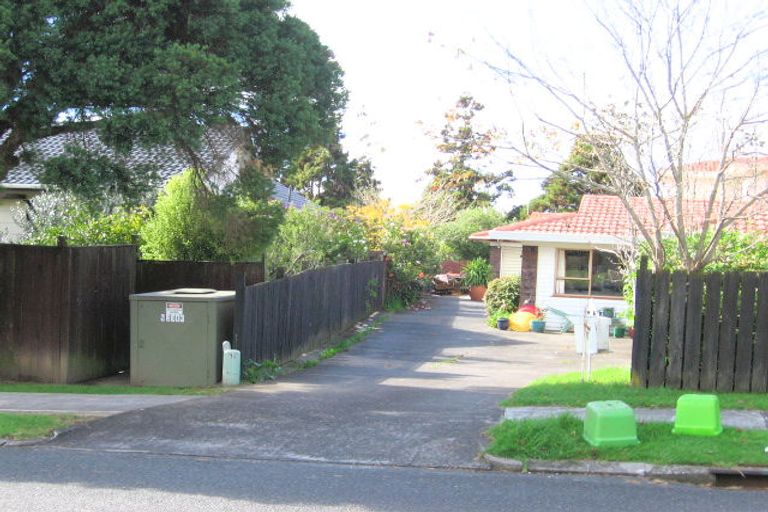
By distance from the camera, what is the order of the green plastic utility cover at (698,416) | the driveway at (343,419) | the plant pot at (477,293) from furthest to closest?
1. the plant pot at (477,293)
2. the driveway at (343,419)
3. the green plastic utility cover at (698,416)

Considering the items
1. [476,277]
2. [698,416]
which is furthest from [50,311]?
[476,277]

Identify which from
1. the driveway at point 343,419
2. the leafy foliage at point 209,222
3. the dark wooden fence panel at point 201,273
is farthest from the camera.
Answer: the dark wooden fence panel at point 201,273

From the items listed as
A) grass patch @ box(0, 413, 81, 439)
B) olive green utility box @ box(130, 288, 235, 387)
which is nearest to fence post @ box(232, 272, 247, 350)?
olive green utility box @ box(130, 288, 235, 387)

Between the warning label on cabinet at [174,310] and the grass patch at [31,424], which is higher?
the warning label on cabinet at [174,310]

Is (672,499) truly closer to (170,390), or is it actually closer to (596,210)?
(170,390)

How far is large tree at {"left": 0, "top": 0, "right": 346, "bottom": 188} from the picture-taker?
9812 mm

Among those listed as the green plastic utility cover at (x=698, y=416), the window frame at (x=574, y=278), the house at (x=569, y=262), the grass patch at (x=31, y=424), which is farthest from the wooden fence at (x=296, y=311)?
the green plastic utility cover at (x=698, y=416)

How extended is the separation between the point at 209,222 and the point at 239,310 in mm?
2307

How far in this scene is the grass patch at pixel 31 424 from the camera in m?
7.82

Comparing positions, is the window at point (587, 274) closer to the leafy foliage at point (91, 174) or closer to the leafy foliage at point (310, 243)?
the leafy foliage at point (310, 243)

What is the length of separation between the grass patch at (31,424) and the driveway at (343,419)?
24 cm

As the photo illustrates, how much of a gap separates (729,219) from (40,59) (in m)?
8.40

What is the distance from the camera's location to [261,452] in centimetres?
743

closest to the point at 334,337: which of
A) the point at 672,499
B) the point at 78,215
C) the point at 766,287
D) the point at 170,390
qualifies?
the point at 78,215
